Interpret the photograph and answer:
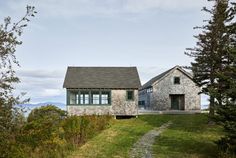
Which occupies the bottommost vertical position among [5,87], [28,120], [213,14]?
[28,120]

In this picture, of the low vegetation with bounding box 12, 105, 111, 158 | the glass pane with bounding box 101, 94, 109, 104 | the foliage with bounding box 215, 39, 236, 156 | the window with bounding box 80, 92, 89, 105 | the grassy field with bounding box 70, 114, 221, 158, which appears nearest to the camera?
the low vegetation with bounding box 12, 105, 111, 158

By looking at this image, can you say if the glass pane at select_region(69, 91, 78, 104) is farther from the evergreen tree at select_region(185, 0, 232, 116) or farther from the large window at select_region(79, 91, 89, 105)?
the evergreen tree at select_region(185, 0, 232, 116)

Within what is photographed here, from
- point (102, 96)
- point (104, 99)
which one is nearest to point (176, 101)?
point (104, 99)

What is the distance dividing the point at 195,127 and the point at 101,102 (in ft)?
50.0

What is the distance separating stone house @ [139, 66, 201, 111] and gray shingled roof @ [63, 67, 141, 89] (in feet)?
19.1

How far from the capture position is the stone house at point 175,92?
49750 mm

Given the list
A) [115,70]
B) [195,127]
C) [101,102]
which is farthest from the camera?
[115,70]

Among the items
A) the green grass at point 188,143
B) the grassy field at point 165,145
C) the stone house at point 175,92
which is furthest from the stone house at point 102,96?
the grassy field at point 165,145

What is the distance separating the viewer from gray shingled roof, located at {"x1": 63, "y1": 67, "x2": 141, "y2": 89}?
43.0m

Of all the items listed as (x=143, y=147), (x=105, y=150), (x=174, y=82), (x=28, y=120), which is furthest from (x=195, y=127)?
(x=28, y=120)

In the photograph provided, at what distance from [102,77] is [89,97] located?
3325mm

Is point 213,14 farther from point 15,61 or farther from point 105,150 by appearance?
point 15,61

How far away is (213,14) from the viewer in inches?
1292

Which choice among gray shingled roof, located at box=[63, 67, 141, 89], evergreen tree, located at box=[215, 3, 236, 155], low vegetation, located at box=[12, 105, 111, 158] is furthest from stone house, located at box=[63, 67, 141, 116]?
evergreen tree, located at box=[215, 3, 236, 155]
